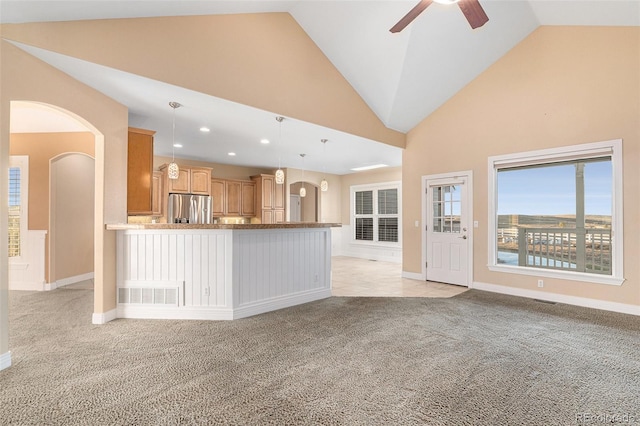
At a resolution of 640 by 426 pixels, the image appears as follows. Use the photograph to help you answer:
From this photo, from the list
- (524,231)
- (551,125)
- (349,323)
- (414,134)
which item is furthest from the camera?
(414,134)

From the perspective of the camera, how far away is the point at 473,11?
2.64 meters

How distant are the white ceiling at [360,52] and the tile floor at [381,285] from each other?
265cm

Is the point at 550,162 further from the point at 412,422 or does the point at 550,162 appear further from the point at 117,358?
the point at 117,358

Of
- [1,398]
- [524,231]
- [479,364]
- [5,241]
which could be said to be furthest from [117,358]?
[524,231]

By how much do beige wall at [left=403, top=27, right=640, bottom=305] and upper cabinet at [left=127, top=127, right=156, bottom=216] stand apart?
468 cm

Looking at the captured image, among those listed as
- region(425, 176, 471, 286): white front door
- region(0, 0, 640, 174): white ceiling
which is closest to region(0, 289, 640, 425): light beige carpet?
region(425, 176, 471, 286): white front door

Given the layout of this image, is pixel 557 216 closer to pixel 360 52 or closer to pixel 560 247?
pixel 560 247

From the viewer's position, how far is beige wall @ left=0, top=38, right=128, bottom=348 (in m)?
2.49

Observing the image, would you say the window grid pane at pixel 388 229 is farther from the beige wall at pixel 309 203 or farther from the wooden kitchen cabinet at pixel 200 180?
the wooden kitchen cabinet at pixel 200 180

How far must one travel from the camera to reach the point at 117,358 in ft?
8.46

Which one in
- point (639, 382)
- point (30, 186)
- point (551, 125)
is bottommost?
point (639, 382)

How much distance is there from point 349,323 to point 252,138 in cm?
362

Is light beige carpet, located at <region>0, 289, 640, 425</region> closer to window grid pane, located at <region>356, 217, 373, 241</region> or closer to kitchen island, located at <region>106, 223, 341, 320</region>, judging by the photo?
kitchen island, located at <region>106, 223, 341, 320</region>

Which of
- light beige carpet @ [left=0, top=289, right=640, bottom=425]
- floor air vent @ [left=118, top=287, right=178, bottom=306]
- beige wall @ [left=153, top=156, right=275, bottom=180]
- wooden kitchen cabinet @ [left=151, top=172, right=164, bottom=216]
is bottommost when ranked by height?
light beige carpet @ [left=0, top=289, right=640, bottom=425]
